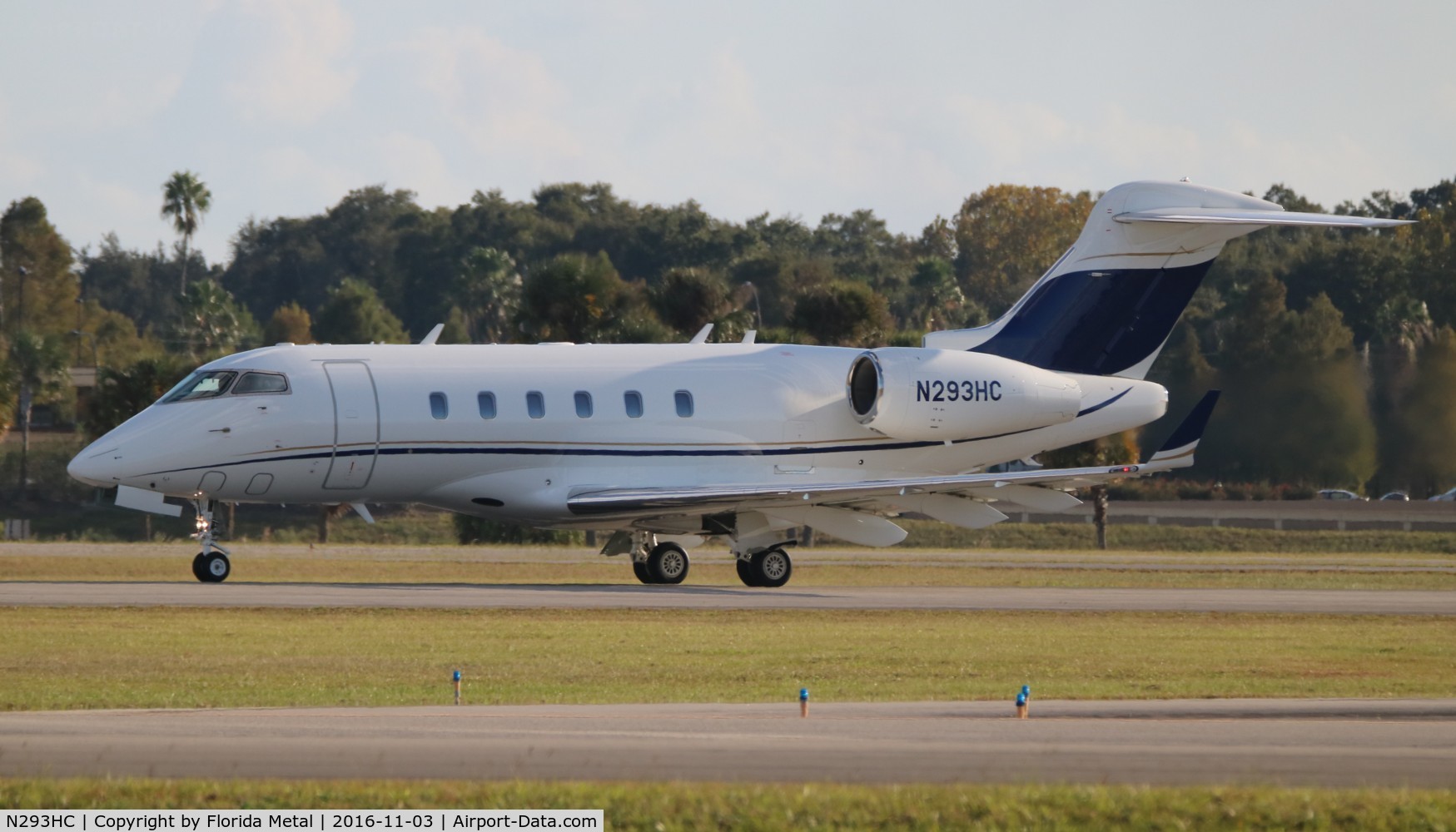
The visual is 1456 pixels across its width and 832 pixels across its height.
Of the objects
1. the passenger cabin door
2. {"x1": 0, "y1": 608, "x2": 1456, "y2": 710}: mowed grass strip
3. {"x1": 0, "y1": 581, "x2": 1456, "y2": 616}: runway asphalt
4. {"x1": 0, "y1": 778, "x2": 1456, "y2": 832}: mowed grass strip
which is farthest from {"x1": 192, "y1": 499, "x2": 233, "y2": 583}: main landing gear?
{"x1": 0, "y1": 778, "x2": 1456, "y2": 832}: mowed grass strip

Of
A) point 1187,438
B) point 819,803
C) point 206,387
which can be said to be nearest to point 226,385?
point 206,387

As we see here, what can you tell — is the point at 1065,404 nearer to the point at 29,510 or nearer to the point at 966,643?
the point at 966,643

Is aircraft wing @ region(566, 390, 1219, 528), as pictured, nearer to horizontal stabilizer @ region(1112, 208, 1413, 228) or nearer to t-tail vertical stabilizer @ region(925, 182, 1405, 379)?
horizontal stabilizer @ region(1112, 208, 1413, 228)

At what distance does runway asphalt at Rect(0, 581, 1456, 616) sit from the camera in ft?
87.2

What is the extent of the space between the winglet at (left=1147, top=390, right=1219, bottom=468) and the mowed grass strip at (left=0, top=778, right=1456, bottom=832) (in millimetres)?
19113

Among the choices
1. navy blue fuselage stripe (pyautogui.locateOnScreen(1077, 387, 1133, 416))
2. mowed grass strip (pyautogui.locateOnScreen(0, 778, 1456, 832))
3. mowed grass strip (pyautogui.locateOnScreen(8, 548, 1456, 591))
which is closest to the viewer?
mowed grass strip (pyautogui.locateOnScreen(0, 778, 1456, 832))

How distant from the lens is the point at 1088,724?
47.4ft

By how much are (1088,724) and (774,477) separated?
18.5m

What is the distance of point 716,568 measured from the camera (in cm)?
3812

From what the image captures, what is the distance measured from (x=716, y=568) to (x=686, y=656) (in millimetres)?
17319

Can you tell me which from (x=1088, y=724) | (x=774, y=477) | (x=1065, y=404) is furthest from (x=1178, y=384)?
(x=1088, y=724)

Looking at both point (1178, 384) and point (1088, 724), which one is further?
point (1178, 384)

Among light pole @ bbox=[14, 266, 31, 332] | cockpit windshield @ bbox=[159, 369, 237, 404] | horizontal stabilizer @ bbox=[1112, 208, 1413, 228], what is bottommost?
cockpit windshield @ bbox=[159, 369, 237, 404]

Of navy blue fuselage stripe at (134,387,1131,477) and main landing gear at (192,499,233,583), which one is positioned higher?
navy blue fuselage stripe at (134,387,1131,477)
